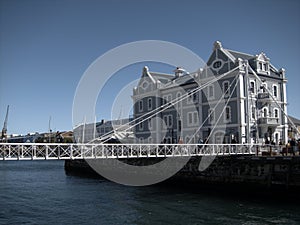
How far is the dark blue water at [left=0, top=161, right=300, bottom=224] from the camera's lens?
17719 mm

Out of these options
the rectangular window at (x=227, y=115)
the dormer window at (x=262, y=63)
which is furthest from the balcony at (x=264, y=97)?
the rectangular window at (x=227, y=115)

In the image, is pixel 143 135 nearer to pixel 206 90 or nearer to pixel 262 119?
pixel 206 90

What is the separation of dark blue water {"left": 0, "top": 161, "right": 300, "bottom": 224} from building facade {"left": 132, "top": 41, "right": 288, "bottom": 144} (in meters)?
10.8

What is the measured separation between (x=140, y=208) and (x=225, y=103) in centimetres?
2095

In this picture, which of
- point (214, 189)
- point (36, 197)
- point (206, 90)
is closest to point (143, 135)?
point (206, 90)

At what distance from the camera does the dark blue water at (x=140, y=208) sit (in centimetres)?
1772

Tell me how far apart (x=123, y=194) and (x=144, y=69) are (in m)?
28.3

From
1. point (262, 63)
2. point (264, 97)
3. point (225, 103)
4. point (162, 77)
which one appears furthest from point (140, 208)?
point (162, 77)

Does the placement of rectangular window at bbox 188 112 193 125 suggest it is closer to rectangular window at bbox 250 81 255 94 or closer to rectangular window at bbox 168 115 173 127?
rectangular window at bbox 168 115 173 127

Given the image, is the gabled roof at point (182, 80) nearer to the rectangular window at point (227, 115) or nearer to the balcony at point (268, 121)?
the rectangular window at point (227, 115)

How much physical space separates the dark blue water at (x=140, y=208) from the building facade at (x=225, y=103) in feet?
35.5

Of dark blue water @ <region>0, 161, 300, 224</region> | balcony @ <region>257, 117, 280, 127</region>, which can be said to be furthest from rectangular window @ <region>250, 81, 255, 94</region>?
dark blue water @ <region>0, 161, 300, 224</region>

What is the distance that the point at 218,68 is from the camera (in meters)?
39.6

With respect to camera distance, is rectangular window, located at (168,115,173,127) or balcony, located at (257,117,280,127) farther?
rectangular window, located at (168,115,173,127)
